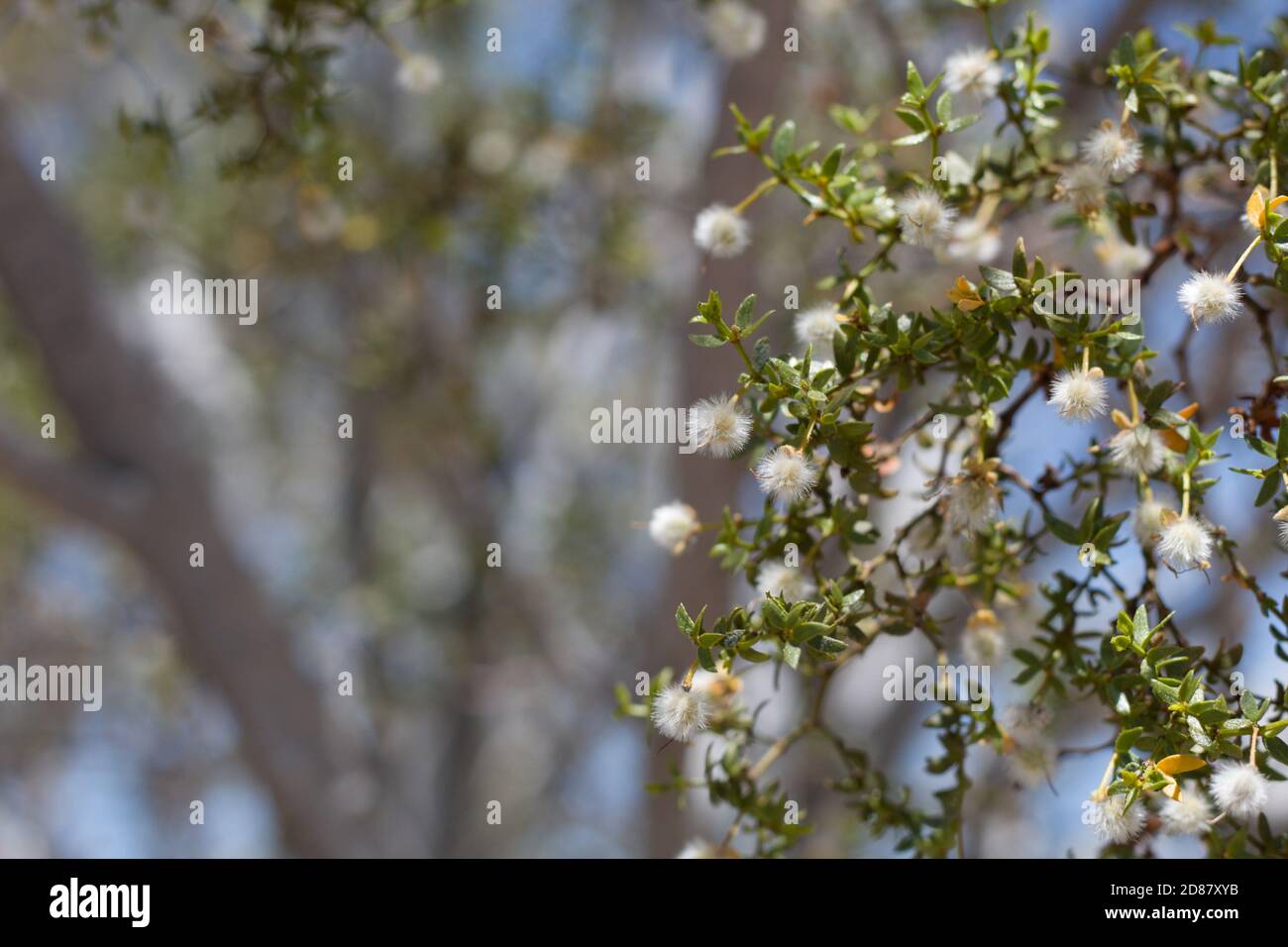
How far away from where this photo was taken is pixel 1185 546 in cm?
115

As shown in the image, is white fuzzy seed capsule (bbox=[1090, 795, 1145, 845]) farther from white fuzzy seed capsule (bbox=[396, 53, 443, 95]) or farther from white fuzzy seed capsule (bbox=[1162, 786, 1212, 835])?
white fuzzy seed capsule (bbox=[396, 53, 443, 95])

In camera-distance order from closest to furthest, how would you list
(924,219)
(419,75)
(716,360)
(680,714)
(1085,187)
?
(680,714), (924,219), (1085,187), (419,75), (716,360)

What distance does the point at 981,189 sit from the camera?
1.47 meters

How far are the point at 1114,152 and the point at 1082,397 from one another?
0.41 meters

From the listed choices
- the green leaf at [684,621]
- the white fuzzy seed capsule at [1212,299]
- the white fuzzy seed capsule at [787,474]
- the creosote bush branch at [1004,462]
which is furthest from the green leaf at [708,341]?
the white fuzzy seed capsule at [1212,299]

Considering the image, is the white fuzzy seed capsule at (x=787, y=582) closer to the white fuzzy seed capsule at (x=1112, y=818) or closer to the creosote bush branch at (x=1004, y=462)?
the creosote bush branch at (x=1004, y=462)

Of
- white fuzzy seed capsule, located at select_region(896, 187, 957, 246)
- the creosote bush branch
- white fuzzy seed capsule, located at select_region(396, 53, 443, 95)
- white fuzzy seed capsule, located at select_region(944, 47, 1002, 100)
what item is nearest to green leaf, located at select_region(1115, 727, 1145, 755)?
the creosote bush branch

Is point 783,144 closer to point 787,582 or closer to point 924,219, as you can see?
point 924,219

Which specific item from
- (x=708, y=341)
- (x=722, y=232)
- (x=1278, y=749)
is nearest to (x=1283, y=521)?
(x=1278, y=749)

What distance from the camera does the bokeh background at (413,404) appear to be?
247cm

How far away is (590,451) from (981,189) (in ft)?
12.6

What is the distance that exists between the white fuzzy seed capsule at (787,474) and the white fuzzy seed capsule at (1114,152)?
23.7 inches
